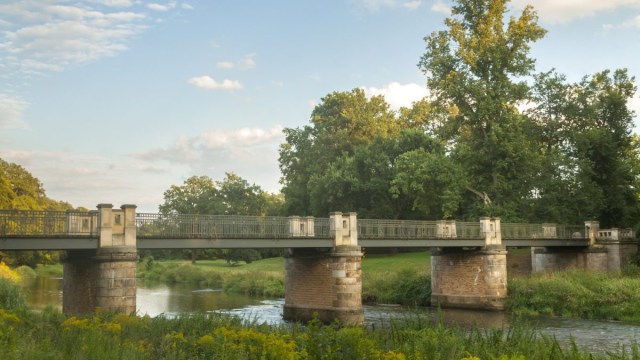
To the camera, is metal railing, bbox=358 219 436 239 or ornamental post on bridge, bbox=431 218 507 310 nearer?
metal railing, bbox=358 219 436 239

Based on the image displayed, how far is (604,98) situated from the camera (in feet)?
170

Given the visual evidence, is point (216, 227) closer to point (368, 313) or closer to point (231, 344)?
point (368, 313)

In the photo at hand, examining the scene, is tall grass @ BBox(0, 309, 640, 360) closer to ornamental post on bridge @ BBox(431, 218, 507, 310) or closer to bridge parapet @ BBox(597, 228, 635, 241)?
ornamental post on bridge @ BBox(431, 218, 507, 310)

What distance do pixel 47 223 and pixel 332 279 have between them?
41.8ft

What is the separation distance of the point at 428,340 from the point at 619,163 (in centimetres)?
4446

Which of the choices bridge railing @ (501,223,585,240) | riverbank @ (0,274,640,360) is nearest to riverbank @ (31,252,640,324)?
bridge railing @ (501,223,585,240)

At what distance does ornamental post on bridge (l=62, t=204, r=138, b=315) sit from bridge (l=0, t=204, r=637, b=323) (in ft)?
0.11

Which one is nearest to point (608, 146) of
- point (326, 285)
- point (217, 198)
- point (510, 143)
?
point (510, 143)

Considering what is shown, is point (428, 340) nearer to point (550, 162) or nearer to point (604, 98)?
point (550, 162)

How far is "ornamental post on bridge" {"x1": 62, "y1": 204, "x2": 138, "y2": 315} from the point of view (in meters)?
21.9

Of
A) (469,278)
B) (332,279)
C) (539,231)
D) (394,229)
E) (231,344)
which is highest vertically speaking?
(394,229)

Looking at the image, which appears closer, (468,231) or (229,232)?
(229,232)

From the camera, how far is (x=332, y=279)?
95.1ft

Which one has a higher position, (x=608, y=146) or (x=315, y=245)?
(x=608, y=146)
